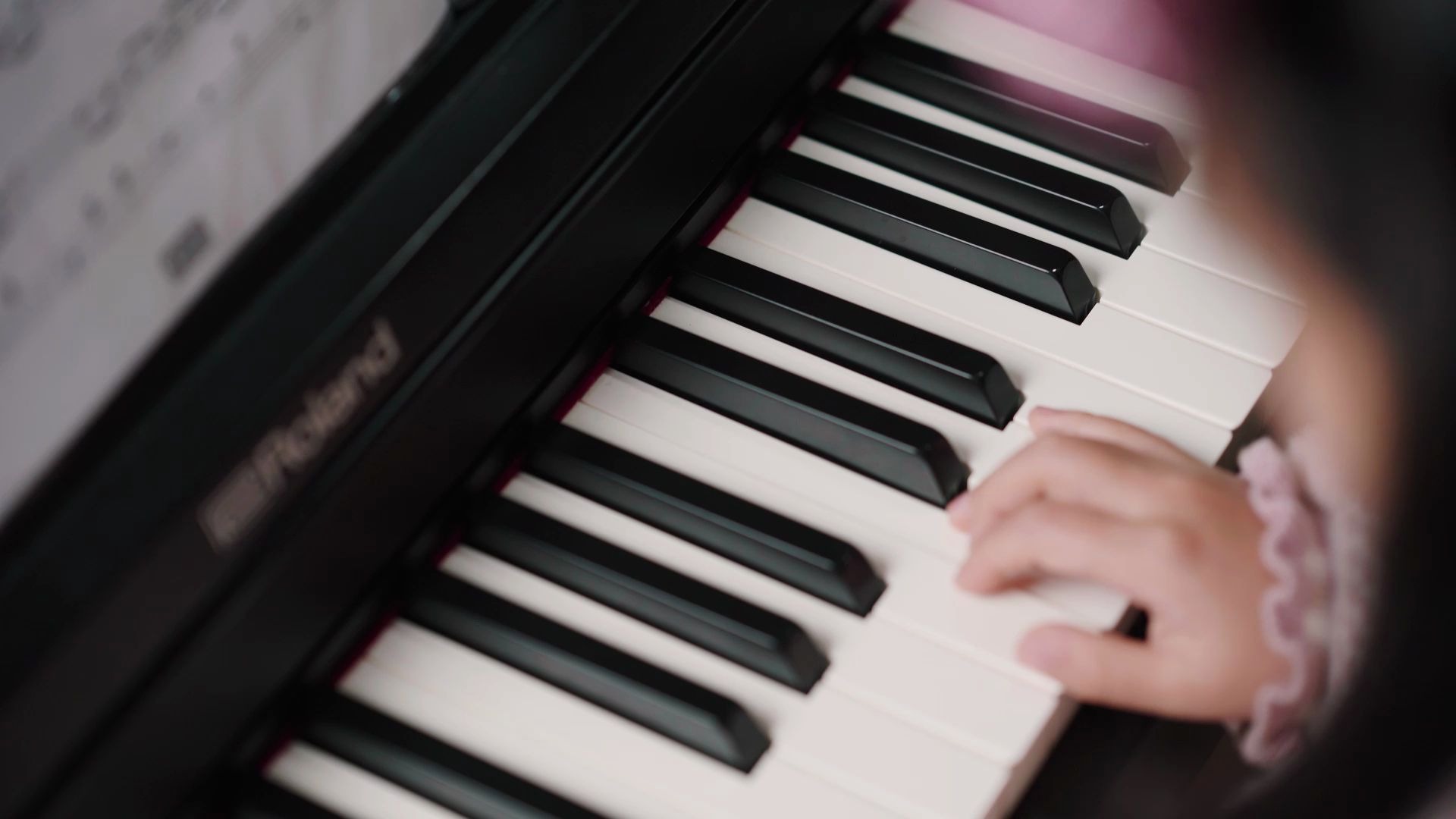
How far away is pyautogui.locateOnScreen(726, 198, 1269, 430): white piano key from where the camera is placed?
3.26ft

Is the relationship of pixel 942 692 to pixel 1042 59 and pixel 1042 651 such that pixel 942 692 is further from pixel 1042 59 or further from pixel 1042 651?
pixel 1042 59

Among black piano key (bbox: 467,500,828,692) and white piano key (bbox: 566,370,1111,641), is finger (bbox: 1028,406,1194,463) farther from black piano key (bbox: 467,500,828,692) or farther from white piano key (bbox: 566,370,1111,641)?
black piano key (bbox: 467,500,828,692)

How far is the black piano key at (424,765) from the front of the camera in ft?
2.70

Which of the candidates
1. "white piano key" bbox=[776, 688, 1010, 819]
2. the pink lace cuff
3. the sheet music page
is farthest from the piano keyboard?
the sheet music page

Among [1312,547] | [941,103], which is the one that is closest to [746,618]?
[1312,547]

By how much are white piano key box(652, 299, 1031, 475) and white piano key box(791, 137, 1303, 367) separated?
0.15 metres

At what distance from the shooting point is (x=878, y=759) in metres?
0.83

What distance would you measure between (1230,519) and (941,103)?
0.46m

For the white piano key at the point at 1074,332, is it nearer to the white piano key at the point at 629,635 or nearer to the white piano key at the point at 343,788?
the white piano key at the point at 629,635

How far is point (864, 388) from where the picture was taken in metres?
1.00

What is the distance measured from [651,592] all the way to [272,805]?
255mm

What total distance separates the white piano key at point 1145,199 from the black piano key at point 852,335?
7.4 inches

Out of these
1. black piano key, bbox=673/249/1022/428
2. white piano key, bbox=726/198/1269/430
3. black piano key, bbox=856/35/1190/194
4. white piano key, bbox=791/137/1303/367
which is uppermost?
black piano key, bbox=856/35/1190/194

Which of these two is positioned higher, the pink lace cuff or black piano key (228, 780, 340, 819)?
the pink lace cuff
